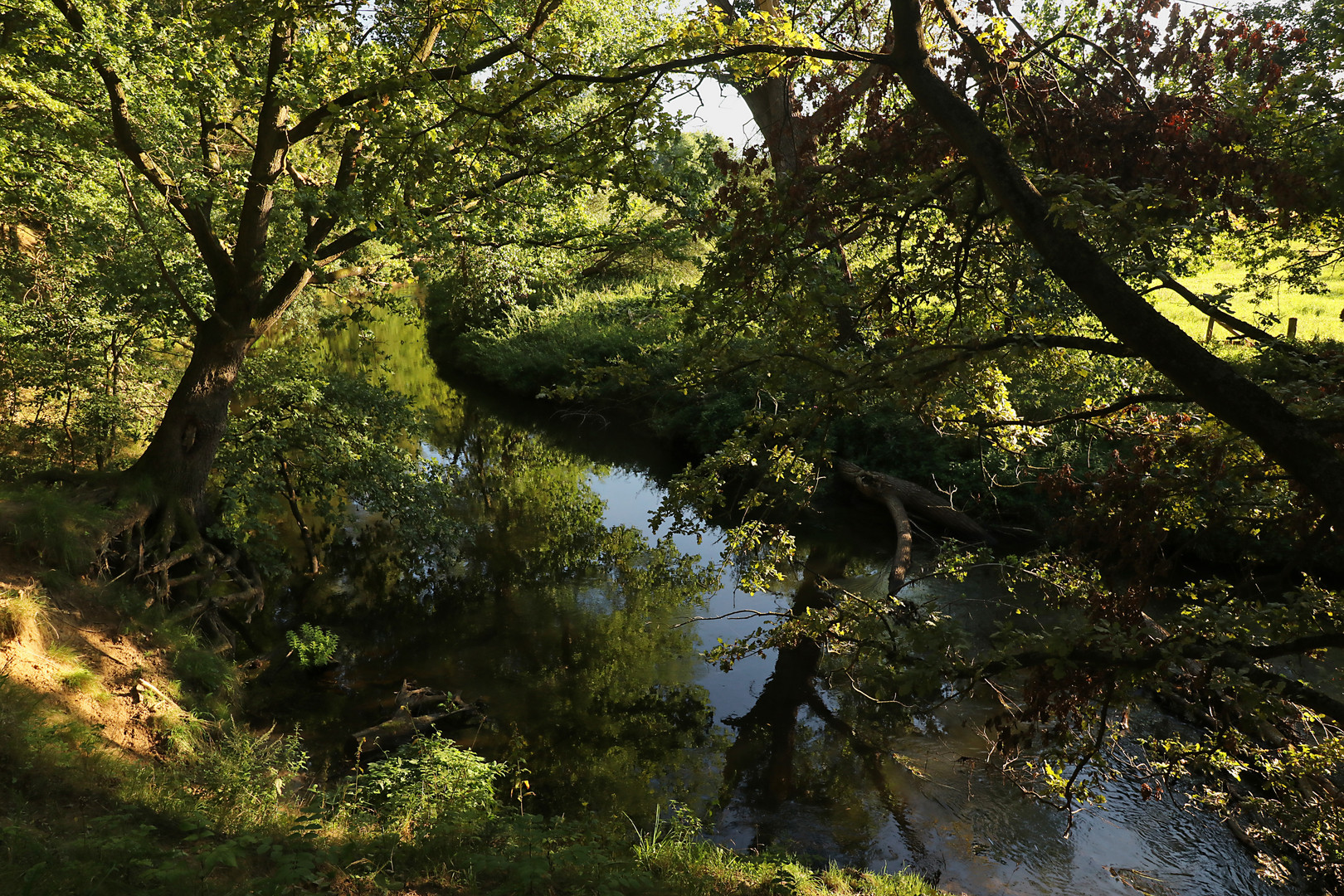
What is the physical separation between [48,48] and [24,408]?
6.31 metres

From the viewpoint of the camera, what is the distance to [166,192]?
8.28 m

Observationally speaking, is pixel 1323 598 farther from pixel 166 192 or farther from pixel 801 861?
pixel 166 192

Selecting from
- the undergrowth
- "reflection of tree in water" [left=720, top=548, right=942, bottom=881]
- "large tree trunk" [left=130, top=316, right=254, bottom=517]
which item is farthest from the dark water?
"large tree trunk" [left=130, top=316, right=254, bottom=517]

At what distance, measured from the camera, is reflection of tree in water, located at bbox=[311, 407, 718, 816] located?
809cm

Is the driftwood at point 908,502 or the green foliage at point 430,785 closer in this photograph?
the green foliage at point 430,785

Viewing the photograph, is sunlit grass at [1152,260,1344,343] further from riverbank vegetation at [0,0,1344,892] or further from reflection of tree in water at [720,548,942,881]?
reflection of tree in water at [720,548,942,881]

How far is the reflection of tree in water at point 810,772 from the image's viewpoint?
7.10m

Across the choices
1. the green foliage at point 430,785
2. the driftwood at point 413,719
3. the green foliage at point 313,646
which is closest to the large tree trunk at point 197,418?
the green foliage at point 313,646

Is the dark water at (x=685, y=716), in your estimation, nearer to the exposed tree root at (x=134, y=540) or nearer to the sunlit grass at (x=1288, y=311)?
the exposed tree root at (x=134, y=540)

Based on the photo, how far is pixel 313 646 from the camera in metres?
9.07

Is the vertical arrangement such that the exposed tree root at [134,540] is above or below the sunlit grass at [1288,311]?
below

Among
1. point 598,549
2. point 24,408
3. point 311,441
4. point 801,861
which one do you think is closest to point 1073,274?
point 801,861

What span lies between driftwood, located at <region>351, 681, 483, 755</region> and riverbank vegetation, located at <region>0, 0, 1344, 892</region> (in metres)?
0.86

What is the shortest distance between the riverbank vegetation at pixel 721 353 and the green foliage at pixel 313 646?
30.0 inches
